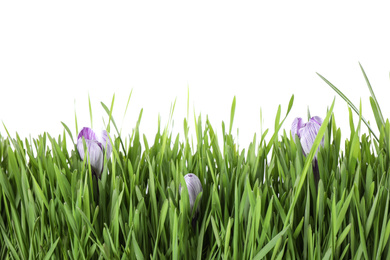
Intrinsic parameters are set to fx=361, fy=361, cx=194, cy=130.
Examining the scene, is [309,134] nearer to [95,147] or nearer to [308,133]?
[308,133]

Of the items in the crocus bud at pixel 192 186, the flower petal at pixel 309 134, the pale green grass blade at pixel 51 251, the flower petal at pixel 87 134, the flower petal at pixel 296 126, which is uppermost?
the flower petal at pixel 87 134

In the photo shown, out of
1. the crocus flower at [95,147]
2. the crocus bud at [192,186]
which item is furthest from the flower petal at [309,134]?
the crocus flower at [95,147]

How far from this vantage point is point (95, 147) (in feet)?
1.57

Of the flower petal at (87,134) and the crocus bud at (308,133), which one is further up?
the flower petal at (87,134)

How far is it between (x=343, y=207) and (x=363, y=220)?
0.04 metres

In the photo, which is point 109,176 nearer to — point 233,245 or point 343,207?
point 233,245

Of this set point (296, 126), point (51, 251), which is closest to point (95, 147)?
point (51, 251)

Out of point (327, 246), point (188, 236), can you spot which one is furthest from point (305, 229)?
point (188, 236)

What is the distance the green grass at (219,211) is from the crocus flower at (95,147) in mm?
17

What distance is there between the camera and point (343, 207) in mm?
368

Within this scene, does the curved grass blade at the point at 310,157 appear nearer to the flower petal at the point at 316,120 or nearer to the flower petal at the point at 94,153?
the flower petal at the point at 316,120

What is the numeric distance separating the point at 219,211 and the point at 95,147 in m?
0.19

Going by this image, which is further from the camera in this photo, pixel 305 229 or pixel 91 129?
pixel 91 129

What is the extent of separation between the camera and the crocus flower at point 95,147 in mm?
479
